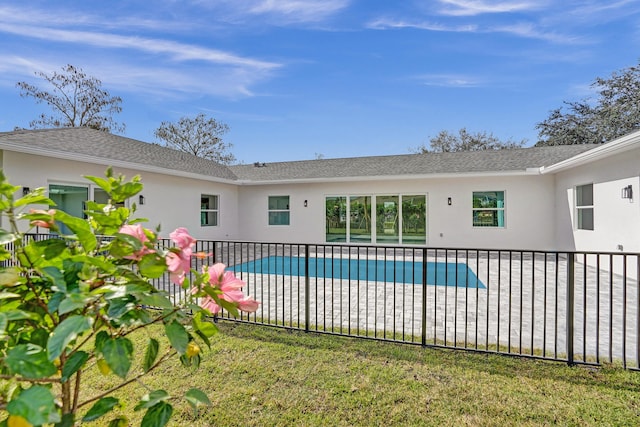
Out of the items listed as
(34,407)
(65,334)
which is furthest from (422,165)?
(34,407)

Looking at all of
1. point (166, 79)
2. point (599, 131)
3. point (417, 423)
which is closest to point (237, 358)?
point (417, 423)

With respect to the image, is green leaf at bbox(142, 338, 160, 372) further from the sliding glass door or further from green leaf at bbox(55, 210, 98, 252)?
the sliding glass door

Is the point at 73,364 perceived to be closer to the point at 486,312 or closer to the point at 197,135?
the point at 486,312

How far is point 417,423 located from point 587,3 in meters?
12.5

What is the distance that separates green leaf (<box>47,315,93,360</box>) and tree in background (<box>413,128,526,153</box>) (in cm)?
2968

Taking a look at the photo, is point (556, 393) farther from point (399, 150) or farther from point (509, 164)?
point (399, 150)

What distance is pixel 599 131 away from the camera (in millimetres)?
22250

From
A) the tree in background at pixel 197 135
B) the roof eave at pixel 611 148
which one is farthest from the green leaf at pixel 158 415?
the tree in background at pixel 197 135

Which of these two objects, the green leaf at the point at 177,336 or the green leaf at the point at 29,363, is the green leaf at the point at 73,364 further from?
the green leaf at the point at 177,336

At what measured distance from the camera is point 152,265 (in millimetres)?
1014

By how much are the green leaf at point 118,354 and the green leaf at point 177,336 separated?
103mm

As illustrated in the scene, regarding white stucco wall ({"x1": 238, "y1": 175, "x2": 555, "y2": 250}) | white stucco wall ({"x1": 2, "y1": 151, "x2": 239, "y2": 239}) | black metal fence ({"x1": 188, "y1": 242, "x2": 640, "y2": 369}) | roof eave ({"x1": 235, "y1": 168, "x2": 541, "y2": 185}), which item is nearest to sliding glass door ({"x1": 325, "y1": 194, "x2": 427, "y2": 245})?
white stucco wall ({"x1": 238, "y1": 175, "x2": 555, "y2": 250})

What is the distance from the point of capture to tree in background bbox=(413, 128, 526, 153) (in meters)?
28.1

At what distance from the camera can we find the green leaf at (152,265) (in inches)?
39.4
